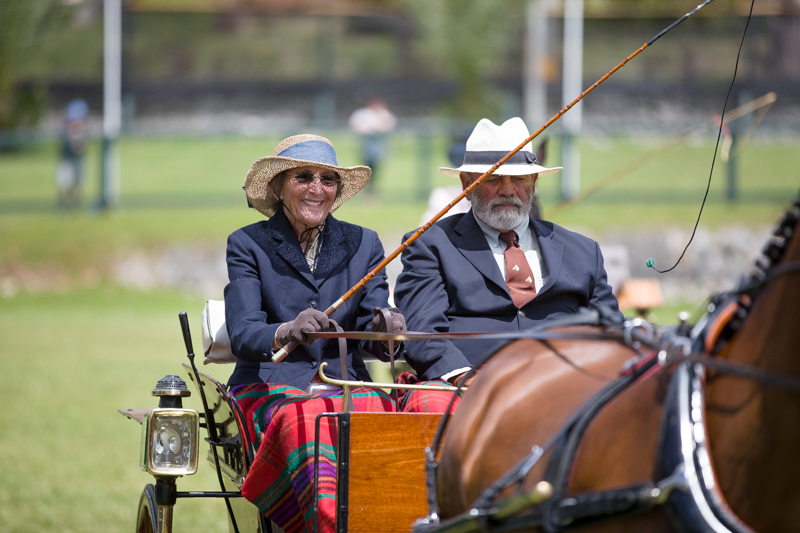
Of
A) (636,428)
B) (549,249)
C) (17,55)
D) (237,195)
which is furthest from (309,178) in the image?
(17,55)

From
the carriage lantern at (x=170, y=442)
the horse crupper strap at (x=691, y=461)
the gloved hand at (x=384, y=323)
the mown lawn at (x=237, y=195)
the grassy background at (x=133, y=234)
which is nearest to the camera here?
the horse crupper strap at (x=691, y=461)

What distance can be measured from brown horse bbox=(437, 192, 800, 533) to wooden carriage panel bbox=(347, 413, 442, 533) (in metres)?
0.50

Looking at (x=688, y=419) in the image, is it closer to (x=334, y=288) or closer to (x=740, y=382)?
(x=740, y=382)

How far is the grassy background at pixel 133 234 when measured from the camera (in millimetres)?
7523

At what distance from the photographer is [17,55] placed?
2267cm

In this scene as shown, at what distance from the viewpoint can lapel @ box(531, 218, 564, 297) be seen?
144 inches

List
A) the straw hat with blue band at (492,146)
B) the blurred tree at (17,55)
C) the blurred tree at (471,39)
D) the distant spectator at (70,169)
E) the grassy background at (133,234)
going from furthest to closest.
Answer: the blurred tree at (471,39) → the blurred tree at (17,55) → the distant spectator at (70,169) → the grassy background at (133,234) → the straw hat with blue band at (492,146)

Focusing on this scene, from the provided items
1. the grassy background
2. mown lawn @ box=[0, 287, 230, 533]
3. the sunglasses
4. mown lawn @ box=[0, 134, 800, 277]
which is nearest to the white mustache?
the sunglasses

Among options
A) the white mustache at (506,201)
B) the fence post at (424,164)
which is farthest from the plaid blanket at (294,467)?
the fence post at (424,164)

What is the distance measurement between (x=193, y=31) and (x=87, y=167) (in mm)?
9065

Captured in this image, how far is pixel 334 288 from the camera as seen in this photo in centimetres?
388

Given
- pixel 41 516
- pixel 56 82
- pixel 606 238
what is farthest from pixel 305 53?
pixel 41 516

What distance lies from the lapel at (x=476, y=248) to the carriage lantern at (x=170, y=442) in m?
1.23

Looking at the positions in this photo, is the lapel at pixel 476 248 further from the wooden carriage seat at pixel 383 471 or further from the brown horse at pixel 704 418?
the brown horse at pixel 704 418
